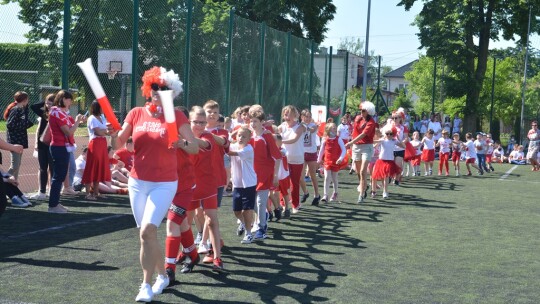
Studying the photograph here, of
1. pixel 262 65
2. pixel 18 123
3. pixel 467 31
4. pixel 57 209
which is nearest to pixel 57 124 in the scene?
pixel 57 209

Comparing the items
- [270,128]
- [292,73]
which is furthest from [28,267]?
[292,73]

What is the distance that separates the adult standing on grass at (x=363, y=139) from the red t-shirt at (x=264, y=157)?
5.53 metres

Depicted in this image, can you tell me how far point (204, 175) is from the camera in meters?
8.13

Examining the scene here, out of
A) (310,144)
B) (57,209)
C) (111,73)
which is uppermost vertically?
(111,73)

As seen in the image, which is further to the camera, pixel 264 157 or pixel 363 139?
→ pixel 363 139

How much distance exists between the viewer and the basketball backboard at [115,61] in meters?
15.0

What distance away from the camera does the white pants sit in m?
6.39

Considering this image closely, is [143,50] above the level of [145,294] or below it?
above

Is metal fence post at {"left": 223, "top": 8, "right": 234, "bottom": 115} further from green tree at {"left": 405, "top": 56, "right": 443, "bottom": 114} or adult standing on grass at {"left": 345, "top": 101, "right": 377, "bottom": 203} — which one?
green tree at {"left": 405, "top": 56, "right": 443, "bottom": 114}

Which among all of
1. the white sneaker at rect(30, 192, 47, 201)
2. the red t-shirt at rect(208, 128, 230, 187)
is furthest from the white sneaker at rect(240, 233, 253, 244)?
the white sneaker at rect(30, 192, 47, 201)

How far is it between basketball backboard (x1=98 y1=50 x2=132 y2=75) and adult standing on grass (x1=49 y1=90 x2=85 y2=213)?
8.85 ft

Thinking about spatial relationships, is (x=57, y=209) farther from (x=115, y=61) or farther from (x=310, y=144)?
(x=310, y=144)

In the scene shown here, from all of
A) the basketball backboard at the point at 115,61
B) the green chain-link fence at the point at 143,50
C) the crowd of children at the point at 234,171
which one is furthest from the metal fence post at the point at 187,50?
the crowd of children at the point at 234,171

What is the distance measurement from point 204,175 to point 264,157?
216 cm
